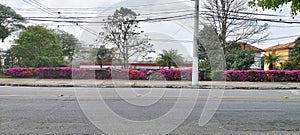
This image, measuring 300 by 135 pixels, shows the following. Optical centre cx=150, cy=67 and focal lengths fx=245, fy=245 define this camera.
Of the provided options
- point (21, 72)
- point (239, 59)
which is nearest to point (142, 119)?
point (21, 72)

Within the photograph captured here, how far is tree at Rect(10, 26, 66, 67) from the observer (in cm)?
1653

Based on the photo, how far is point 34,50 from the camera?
1716cm

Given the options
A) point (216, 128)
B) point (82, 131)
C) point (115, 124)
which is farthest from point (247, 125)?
point (82, 131)

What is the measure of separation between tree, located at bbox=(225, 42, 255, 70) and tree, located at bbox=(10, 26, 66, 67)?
41.7 ft

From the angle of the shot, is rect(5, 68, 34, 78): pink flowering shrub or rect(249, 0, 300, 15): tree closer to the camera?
rect(249, 0, 300, 15): tree

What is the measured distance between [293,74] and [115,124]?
13.6m

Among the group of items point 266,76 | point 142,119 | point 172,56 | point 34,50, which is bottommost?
point 142,119

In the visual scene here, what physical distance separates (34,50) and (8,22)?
1011 cm

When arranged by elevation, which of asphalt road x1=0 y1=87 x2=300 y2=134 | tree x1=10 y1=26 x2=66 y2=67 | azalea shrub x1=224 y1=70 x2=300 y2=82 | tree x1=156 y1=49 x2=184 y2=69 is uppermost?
tree x1=10 y1=26 x2=66 y2=67

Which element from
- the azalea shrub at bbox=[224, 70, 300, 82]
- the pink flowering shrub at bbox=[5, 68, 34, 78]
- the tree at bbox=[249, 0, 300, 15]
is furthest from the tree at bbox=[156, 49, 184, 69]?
the pink flowering shrub at bbox=[5, 68, 34, 78]

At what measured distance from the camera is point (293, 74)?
14.4 metres

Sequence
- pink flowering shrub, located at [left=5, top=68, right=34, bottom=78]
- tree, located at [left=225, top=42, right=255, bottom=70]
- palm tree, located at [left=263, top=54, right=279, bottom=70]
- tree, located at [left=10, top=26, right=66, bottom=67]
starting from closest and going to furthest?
pink flowering shrub, located at [left=5, top=68, right=34, bottom=78]
tree, located at [left=10, top=26, right=66, bottom=67]
tree, located at [left=225, top=42, right=255, bottom=70]
palm tree, located at [left=263, top=54, right=279, bottom=70]

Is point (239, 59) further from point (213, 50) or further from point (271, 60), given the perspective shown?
A: point (213, 50)

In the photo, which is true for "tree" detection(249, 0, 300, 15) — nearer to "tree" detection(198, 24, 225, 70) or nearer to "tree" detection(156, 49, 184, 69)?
"tree" detection(198, 24, 225, 70)
